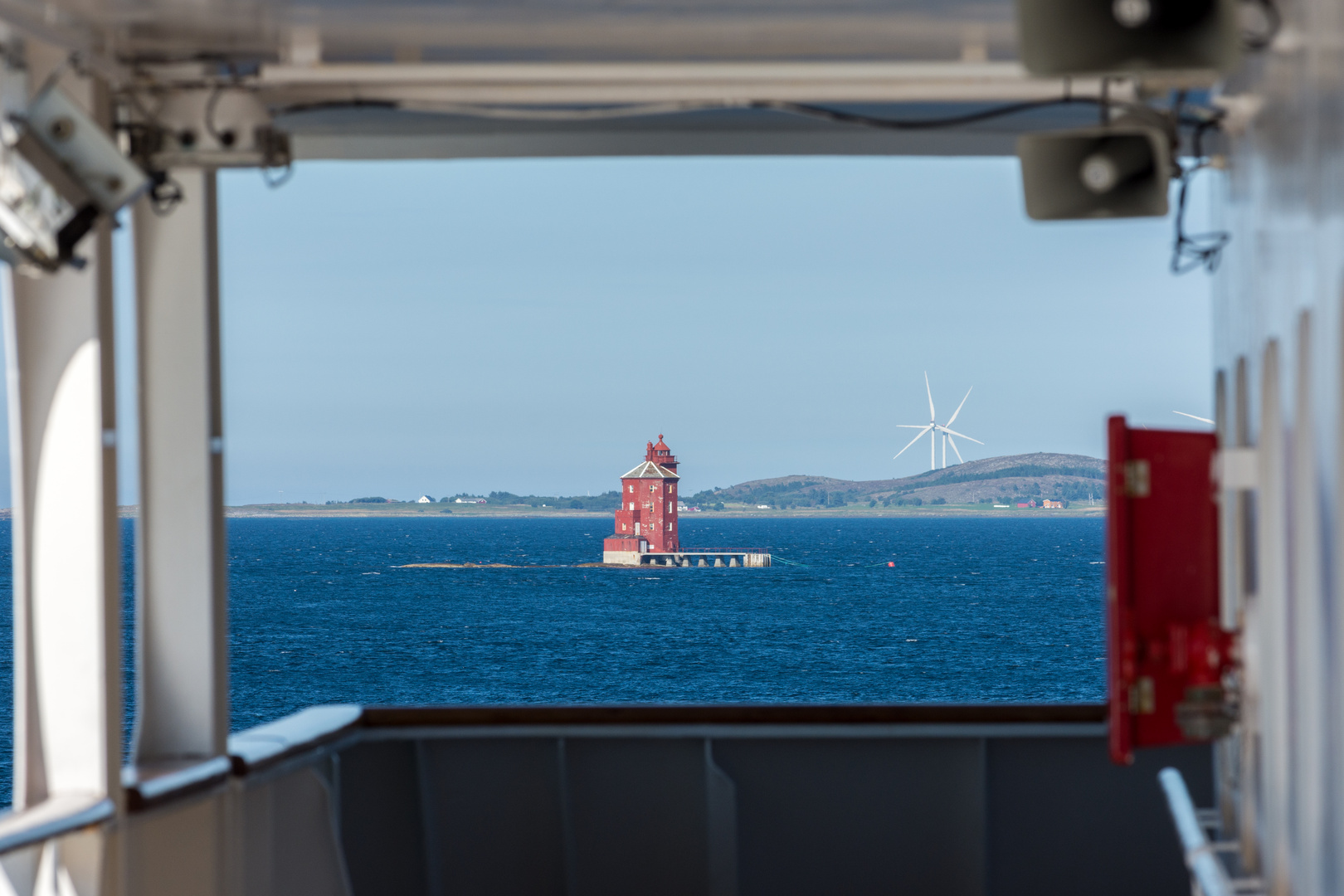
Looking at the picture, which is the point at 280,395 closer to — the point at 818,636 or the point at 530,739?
the point at 818,636

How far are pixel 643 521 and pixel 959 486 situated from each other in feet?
98.4

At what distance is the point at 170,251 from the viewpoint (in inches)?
93.6

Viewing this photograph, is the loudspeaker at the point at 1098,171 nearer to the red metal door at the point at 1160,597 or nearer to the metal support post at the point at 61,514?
the red metal door at the point at 1160,597

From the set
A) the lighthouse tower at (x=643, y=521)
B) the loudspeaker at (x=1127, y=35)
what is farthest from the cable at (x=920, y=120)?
the lighthouse tower at (x=643, y=521)

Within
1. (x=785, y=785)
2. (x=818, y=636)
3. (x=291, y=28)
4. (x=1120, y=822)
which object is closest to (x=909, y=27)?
(x=291, y=28)

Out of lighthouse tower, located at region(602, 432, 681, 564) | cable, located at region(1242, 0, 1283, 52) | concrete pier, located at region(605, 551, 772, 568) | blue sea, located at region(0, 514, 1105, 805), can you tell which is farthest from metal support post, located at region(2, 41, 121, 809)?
concrete pier, located at region(605, 551, 772, 568)

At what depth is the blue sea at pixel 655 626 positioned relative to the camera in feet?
145

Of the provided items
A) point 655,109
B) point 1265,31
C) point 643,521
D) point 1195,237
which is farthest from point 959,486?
point 1265,31

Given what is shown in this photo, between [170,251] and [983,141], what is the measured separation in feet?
6.06

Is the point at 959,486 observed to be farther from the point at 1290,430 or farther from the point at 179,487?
the point at 1290,430

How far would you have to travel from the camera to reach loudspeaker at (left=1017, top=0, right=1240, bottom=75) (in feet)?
4.78

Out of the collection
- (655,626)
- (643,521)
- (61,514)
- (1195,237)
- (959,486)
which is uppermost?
(1195,237)

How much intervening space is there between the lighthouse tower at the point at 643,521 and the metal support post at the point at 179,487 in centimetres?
6472

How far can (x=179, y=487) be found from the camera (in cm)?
235
